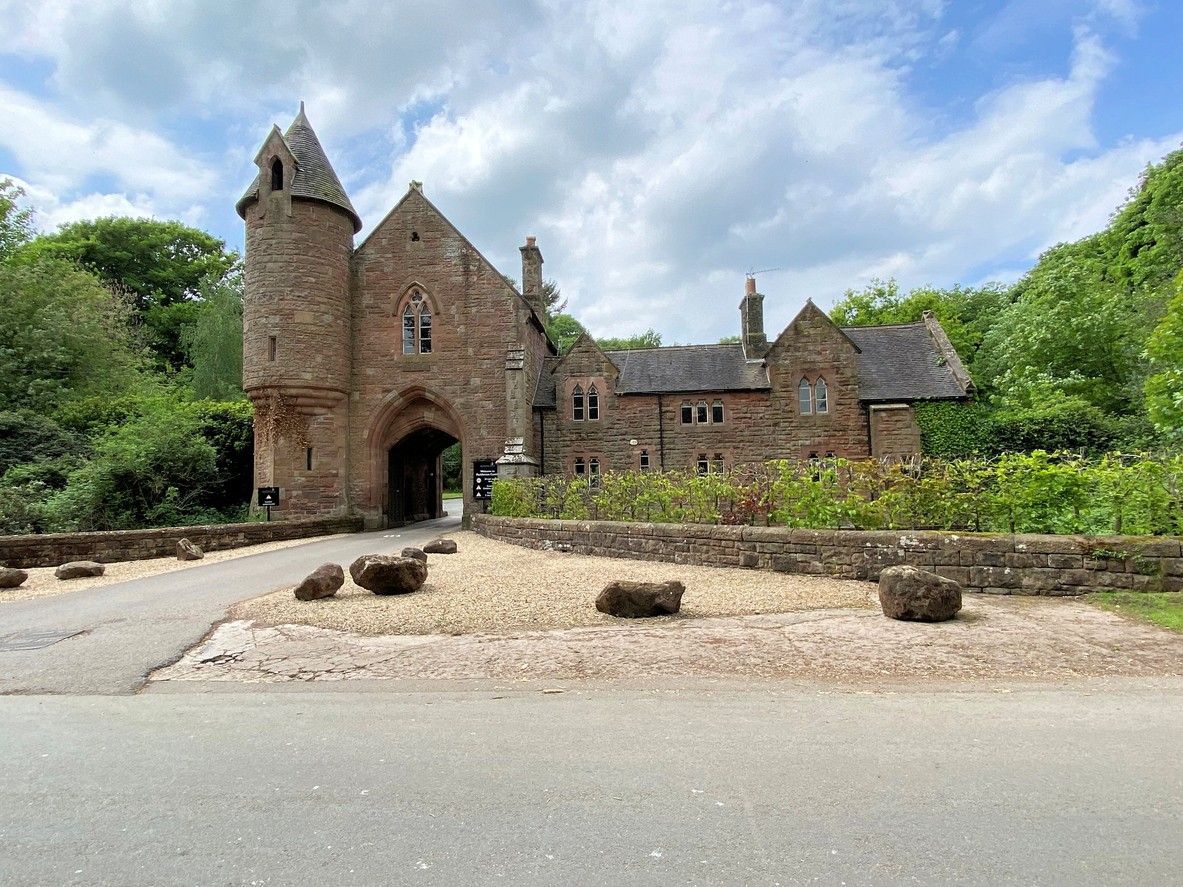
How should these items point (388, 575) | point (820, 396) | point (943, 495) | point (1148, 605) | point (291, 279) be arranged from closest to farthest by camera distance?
1. point (1148, 605)
2. point (388, 575)
3. point (943, 495)
4. point (291, 279)
5. point (820, 396)

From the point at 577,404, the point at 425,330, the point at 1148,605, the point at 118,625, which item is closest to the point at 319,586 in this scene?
Answer: the point at 118,625

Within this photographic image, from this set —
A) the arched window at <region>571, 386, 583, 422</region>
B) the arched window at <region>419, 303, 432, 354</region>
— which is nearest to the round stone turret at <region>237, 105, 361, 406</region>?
the arched window at <region>419, 303, 432, 354</region>

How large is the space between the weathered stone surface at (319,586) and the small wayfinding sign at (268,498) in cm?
1634

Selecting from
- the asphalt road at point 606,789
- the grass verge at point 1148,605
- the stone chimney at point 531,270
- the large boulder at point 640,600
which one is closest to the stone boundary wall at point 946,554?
the grass verge at point 1148,605

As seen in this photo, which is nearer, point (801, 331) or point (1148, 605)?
point (1148, 605)

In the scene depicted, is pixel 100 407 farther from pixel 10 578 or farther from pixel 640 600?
pixel 640 600

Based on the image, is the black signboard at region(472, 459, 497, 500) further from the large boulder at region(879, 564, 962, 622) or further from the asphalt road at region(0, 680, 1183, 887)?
the asphalt road at region(0, 680, 1183, 887)

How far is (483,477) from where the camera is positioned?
81.5 feet

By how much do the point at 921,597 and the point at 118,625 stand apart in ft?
30.9

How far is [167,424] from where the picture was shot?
855 inches

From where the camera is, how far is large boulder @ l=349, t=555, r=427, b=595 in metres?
Answer: 9.11

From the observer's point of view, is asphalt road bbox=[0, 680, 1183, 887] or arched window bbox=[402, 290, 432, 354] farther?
arched window bbox=[402, 290, 432, 354]

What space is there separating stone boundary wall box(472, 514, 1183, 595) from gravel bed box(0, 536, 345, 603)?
371 inches

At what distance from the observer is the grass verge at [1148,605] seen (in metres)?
6.69
